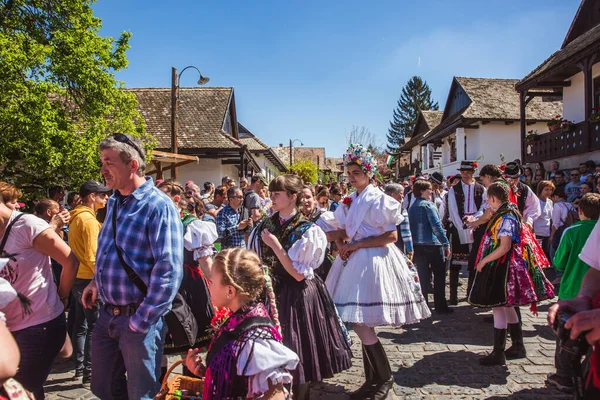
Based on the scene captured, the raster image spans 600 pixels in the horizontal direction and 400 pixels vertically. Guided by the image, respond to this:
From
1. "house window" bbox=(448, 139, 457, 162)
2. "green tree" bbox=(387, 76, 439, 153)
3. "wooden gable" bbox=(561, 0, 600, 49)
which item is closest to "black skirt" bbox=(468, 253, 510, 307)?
"wooden gable" bbox=(561, 0, 600, 49)

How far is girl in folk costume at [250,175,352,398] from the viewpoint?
3.26m

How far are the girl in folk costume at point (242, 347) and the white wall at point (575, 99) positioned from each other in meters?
18.7

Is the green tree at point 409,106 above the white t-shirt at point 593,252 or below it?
above

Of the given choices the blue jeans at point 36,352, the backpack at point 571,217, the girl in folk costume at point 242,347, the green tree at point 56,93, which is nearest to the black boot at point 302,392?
the girl in folk costume at point 242,347

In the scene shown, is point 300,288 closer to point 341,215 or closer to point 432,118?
point 341,215

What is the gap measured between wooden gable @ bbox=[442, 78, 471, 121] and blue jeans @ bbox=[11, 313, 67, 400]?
27.3 metres

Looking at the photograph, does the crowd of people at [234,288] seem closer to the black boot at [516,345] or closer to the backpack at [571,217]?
the black boot at [516,345]

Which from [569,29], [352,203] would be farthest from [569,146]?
[352,203]

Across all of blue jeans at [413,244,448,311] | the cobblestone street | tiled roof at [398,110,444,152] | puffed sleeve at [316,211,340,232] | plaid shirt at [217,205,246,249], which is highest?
tiled roof at [398,110,444,152]

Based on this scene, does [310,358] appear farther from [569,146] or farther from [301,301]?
[569,146]

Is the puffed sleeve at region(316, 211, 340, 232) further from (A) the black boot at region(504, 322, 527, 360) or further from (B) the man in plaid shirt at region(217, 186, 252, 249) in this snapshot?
(B) the man in plaid shirt at region(217, 186, 252, 249)

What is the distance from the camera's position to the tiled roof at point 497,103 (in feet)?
82.1

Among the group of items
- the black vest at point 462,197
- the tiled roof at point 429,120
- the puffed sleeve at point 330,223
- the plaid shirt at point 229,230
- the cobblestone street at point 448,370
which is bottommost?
the cobblestone street at point 448,370

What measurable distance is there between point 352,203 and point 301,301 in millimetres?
1154
